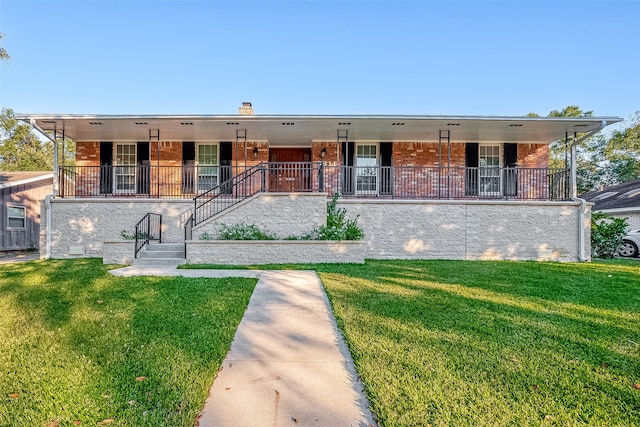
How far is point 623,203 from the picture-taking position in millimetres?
16328

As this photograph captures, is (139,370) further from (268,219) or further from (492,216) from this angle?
(492,216)

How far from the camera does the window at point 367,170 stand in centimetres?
1238

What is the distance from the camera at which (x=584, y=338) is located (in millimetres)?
3352

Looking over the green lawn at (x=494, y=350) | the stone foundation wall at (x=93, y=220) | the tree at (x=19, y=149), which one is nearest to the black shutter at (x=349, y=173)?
the stone foundation wall at (x=93, y=220)

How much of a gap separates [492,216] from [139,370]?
978 centimetres

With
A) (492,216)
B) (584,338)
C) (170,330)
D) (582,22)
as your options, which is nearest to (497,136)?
(492,216)

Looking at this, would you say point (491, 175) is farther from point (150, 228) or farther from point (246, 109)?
point (150, 228)

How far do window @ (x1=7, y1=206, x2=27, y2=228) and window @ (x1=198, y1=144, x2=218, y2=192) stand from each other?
8573 mm

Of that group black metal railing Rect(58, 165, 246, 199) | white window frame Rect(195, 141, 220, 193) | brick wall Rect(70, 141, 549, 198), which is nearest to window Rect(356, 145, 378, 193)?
brick wall Rect(70, 141, 549, 198)

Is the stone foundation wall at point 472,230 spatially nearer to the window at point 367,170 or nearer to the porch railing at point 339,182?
the porch railing at point 339,182

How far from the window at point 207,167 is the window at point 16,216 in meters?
8.57

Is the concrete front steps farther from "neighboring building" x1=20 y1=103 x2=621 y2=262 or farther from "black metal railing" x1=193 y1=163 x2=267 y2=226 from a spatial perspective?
"black metal railing" x1=193 y1=163 x2=267 y2=226

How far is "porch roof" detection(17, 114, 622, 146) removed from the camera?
31.5 feet

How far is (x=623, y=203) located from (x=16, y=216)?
27308mm
